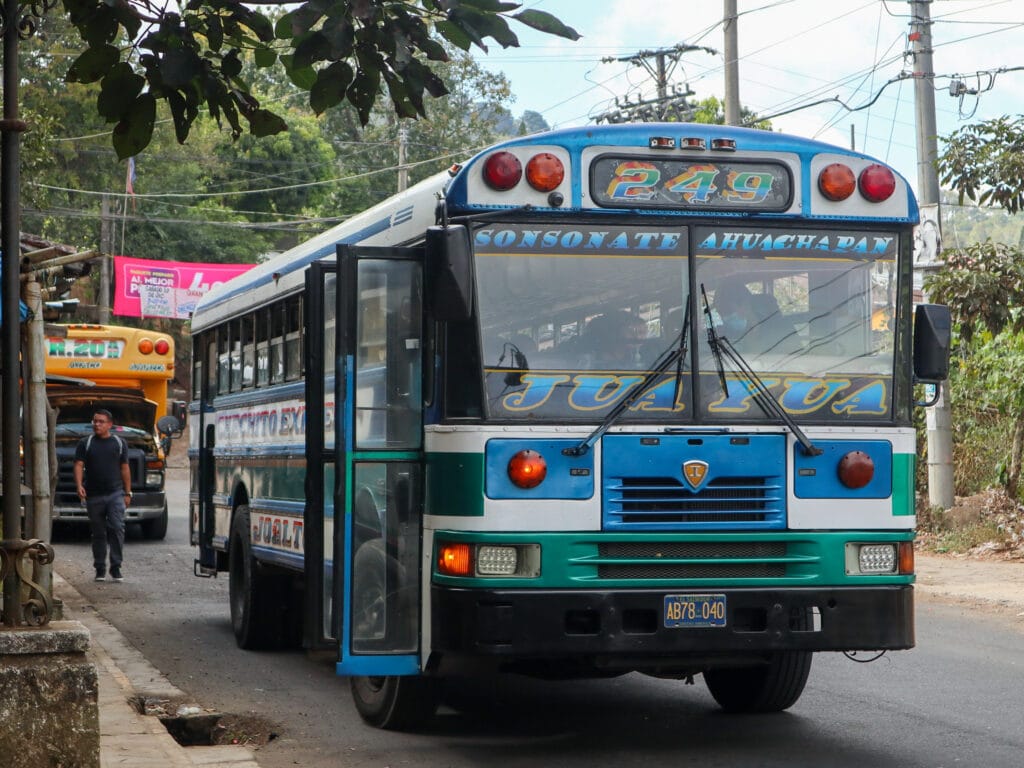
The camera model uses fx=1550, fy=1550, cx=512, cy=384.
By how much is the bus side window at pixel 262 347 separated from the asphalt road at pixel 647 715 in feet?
6.74

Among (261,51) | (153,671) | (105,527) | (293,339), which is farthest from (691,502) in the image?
(105,527)

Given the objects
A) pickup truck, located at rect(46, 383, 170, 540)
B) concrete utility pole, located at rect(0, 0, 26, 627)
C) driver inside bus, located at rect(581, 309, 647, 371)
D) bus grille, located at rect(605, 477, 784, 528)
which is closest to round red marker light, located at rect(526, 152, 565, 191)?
driver inside bus, located at rect(581, 309, 647, 371)

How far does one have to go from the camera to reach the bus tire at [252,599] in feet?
37.3

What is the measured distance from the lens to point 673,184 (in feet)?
24.7

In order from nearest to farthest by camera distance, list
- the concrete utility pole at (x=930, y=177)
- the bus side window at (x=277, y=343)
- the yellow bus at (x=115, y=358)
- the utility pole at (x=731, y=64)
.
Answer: the bus side window at (x=277, y=343) < the concrete utility pole at (x=930, y=177) < the utility pole at (x=731, y=64) < the yellow bus at (x=115, y=358)

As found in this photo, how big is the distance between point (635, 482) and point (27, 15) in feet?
11.2

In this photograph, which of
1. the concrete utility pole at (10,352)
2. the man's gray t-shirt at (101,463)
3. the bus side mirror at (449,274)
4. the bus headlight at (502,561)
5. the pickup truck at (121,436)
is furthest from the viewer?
the pickup truck at (121,436)

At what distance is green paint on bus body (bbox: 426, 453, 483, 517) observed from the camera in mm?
7176

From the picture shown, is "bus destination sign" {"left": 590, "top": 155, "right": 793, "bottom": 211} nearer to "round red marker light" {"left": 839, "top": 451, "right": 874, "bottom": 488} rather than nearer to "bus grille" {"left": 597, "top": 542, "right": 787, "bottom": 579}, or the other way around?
"round red marker light" {"left": 839, "top": 451, "right": 874, "bottom": 488}

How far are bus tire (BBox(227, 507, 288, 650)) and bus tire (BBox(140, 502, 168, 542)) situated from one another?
11.3m

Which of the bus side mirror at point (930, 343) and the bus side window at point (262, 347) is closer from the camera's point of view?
the bus side mirror at point (930, 343)

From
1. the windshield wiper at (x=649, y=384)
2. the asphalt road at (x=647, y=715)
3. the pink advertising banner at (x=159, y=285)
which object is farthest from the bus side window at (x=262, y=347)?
the pink advertising banner at (x=159, y=285)

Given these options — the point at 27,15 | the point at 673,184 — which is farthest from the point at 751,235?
the point at 27,15

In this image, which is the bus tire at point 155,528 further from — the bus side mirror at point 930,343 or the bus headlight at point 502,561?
the bus side mirror at point 930,343
